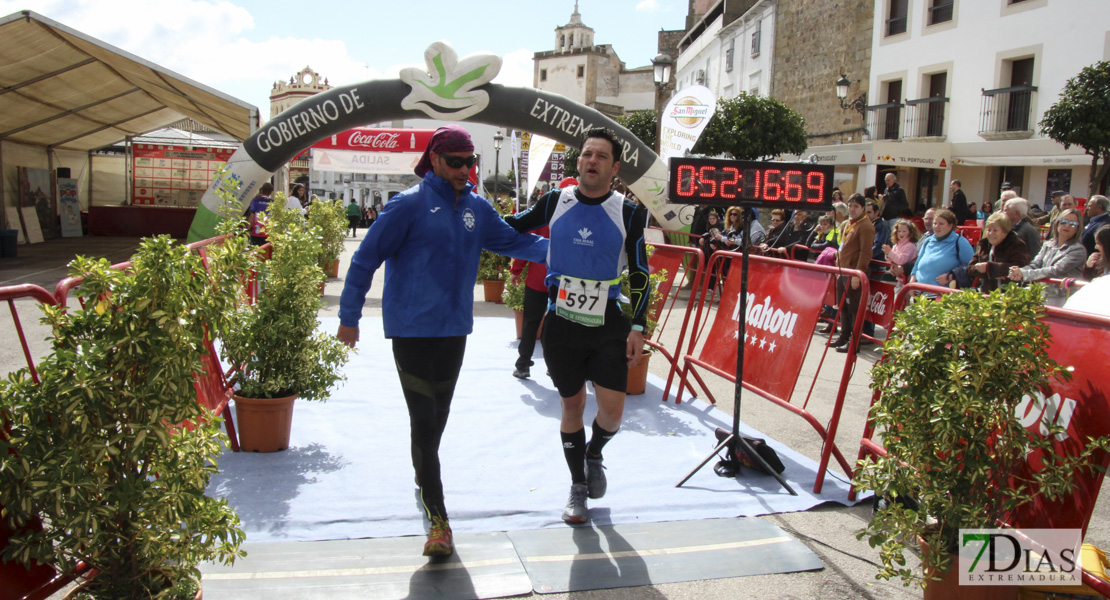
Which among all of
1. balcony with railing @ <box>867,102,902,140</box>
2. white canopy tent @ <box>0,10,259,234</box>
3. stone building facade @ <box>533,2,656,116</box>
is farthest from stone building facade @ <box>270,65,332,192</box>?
balcony with railing @ <box>867,102,902,140</box>

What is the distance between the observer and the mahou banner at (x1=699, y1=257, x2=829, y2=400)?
4992mm

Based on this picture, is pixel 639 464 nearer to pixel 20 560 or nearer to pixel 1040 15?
pixel 20 560

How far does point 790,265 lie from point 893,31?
21844mm

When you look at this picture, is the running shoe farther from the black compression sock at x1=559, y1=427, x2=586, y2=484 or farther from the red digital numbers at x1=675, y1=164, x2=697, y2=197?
the red digital numbers at x1=675, y1=164, x2=697, y2=197

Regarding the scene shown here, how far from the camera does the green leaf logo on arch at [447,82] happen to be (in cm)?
1127

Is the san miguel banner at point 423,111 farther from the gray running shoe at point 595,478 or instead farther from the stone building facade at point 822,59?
the stone building facade at point 822,59

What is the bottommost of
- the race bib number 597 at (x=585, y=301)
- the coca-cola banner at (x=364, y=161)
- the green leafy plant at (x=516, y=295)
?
the green leafy plant at (x=516, y=295)

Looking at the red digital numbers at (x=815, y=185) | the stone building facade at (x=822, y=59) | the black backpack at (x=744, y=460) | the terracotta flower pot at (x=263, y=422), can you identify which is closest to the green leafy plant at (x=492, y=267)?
the terracotta flower pot at (x=263, y=422)

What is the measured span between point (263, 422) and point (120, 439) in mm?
2454

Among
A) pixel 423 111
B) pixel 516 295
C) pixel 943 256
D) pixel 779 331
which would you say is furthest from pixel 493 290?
pixel 779 331

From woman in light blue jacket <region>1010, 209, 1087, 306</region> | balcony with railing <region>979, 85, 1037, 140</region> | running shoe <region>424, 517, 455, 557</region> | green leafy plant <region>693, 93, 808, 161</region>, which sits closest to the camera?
running shoe <region>424, 517, 455, 557</region>

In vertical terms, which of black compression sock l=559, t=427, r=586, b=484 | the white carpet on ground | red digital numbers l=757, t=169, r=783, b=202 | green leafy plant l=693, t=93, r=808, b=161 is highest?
green leafy plant l=693, t=93, r=808, b=161

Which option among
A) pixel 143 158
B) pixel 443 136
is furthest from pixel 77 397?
pixel 143 158

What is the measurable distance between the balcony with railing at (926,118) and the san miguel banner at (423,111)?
1323 centimetres
